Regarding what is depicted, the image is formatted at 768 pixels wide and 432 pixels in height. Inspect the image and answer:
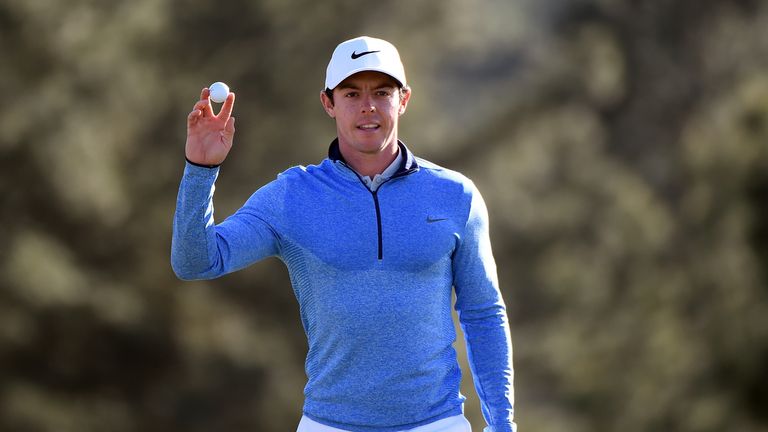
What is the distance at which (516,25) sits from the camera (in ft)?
32.2

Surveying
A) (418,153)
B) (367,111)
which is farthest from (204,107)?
(418,153)

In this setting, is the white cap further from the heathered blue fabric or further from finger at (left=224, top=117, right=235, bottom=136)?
finger at (left=224, top=117, right=235, bottom=136)

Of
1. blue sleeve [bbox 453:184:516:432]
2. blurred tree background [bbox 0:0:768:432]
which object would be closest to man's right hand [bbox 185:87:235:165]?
blue sleeve [bbox 453:184:516:432]

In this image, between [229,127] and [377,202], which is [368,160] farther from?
[229,127]

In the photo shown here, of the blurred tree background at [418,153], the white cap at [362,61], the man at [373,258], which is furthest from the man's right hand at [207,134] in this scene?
the blurred tree background at [418,153]

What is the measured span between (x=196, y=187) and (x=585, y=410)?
26.0 ft

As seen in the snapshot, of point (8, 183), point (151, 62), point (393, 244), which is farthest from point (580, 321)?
point (393, 244)

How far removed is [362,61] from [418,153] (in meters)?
6.45

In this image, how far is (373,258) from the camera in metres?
2.74

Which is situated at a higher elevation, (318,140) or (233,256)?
(318,140)

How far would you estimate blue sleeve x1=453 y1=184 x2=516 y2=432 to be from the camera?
2871 millimetres

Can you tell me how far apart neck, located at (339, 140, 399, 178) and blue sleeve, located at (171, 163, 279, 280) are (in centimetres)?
24

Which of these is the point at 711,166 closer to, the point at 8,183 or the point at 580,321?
the point at 580,321

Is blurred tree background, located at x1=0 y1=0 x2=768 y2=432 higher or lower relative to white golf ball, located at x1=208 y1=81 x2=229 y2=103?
higher
